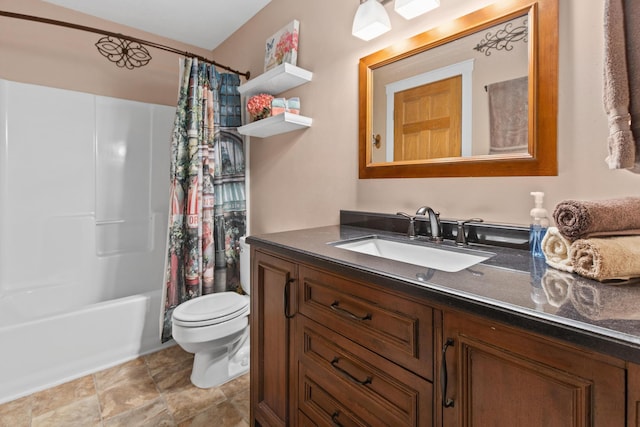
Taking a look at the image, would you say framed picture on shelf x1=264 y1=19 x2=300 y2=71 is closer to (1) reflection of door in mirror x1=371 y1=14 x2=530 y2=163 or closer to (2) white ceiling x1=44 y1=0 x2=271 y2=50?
(2) white ceiling x1=44 y1=0 x2=271 y2=50

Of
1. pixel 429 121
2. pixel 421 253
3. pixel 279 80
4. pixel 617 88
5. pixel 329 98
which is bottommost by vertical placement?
pixel 421 253

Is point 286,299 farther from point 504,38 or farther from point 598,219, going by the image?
point 504,38

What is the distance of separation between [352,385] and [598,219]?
0.75m

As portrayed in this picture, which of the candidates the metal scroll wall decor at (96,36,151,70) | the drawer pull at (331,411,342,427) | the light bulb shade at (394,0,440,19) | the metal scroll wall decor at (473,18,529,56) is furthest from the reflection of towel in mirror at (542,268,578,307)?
the metal scroll wall decor at (96,36,151,70)

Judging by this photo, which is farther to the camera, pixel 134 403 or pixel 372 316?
pixel 134 403

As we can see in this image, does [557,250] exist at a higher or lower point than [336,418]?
higher

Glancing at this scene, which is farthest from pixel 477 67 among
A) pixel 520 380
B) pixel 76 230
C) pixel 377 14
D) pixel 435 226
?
pixel 76 230

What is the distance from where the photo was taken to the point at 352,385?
35.7 inches

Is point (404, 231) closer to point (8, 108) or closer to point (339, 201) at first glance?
point (339, 201)

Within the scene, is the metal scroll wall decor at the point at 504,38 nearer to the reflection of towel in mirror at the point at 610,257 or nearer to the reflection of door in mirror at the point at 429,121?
the reflection of door in mirror at the point at 429,121

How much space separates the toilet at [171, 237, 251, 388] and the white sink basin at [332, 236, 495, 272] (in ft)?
2.97

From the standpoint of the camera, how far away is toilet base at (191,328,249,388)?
5.74 feet

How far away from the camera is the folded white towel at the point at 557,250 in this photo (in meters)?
0.73

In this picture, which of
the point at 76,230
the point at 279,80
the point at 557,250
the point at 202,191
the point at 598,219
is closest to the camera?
the point at 598,219
